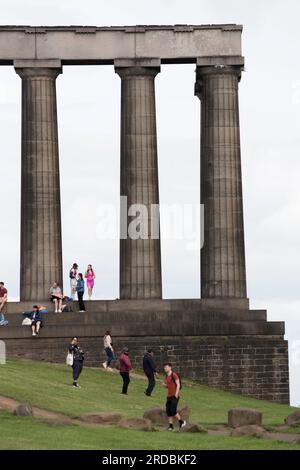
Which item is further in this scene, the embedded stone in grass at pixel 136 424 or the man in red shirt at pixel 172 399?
the man in red shirt at pixel 172 399

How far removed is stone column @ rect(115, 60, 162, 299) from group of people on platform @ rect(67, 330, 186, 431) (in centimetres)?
724

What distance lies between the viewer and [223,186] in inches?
3600

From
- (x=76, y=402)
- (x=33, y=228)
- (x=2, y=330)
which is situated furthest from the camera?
(x=33, y=228)

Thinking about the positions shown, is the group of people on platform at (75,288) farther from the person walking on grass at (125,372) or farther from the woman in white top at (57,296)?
the person walking on grass at (125,372)

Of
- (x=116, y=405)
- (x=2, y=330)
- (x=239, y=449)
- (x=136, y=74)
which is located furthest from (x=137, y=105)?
(x=239, y=449)

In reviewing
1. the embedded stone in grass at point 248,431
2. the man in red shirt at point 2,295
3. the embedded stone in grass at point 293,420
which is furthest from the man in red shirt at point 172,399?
the man in red shirt at point 2,295

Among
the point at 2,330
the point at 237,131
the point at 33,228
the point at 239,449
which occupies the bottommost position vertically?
the point at 239,449

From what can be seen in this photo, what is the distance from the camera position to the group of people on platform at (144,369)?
2274 inches

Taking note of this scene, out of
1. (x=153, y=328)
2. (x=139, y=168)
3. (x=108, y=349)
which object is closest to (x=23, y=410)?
(x=108, y=349)

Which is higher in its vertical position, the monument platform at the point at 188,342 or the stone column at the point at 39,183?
the stone column at the point at 39,183

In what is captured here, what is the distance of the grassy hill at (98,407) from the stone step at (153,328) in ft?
11.2

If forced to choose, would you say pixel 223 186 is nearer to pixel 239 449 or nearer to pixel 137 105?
pixel 137 105

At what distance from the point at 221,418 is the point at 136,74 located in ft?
102

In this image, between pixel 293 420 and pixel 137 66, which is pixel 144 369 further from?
pixel 137 66
